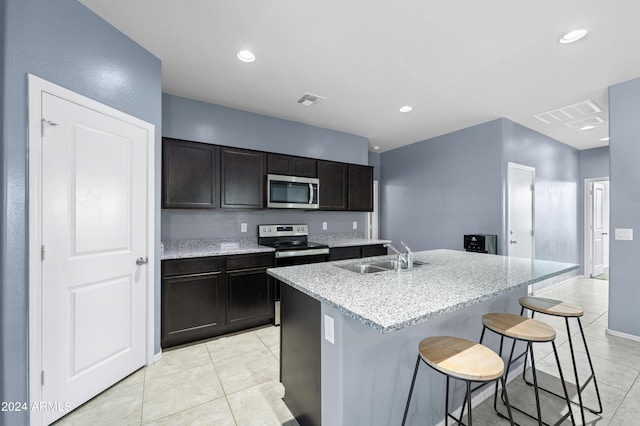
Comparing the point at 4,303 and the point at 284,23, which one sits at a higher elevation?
the point at 284,23

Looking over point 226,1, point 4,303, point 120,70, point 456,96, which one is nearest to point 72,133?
point 120,70

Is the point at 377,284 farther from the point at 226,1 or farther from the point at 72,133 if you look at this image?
the point at 72,133

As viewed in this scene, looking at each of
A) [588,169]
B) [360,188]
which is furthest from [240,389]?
[588,169]

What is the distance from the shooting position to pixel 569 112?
380 centimetres

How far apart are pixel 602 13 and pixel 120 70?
360 cm

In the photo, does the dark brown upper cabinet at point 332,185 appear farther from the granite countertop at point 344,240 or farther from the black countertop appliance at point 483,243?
the black countertop appliance at point 483,243

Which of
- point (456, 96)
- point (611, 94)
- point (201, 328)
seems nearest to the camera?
point (201, 328)

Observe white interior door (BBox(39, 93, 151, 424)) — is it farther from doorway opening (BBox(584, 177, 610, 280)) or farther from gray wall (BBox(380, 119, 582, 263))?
doorway opening (BBox(584, 177, 610, 280))

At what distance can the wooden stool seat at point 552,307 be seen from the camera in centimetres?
181

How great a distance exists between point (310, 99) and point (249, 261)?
2090 millimetres

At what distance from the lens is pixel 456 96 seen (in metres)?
3.32

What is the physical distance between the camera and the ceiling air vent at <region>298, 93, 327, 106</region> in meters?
3.31

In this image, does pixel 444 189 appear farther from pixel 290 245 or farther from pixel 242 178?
pixel 242 178

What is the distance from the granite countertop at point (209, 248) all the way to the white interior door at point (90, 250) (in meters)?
0.58
